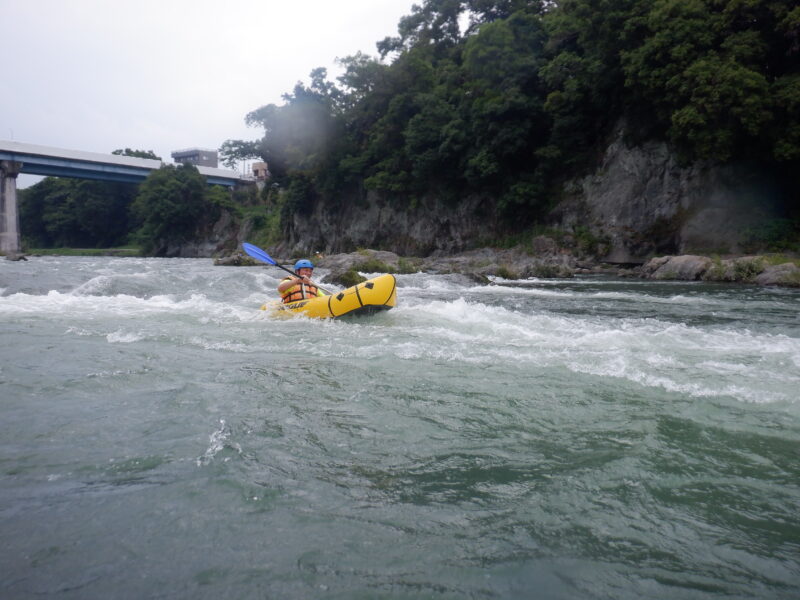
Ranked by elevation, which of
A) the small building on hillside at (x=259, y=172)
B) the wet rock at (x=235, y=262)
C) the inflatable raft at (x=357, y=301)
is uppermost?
the small building on hillside at (x=259, y=172)

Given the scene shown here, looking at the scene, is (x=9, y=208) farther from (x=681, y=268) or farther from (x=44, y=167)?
(x=681, y=268)

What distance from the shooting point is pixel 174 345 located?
623cm

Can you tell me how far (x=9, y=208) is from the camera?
35.6m

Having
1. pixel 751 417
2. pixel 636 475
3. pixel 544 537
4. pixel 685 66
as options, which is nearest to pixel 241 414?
pixel 544 537

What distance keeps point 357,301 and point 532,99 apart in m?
19.3

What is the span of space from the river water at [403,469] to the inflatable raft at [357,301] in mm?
1915

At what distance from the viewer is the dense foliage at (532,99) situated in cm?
1658

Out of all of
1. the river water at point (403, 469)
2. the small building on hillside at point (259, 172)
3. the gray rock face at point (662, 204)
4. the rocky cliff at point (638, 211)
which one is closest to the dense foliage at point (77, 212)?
the small building on hillside at point (259, 172)

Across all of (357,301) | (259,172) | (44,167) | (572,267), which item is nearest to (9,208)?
(44,167)

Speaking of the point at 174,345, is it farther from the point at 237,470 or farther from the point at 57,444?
the point at 237,470

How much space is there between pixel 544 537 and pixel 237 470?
5.31 feet

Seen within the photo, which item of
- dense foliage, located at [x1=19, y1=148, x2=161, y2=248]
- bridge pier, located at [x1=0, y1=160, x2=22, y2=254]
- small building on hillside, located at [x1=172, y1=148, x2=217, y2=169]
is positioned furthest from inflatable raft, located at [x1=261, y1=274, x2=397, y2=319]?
small building on hillside, located at [x1=172, y1=148, x2=217, y2=169]

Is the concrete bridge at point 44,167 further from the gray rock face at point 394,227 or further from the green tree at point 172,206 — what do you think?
the gray rock face at point 394,227

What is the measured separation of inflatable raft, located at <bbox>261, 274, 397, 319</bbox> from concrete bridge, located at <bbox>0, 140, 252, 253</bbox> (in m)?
35.9
